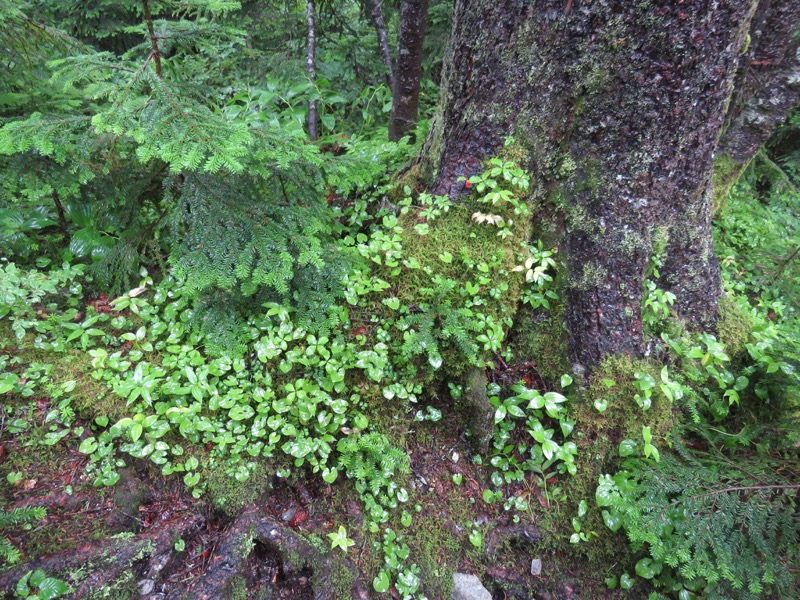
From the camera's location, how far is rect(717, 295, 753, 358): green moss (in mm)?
3199

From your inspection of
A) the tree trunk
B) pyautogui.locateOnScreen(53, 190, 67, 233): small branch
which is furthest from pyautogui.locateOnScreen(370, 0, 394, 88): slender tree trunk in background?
pyautogui.locateOnScreen(53, 190, 67, 233): small branch

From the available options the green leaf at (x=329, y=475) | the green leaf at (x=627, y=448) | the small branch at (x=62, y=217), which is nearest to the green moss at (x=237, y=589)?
the green leaf at (x=329, y=475)

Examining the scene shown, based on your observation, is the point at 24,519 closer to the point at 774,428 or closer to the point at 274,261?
the point at 274,261

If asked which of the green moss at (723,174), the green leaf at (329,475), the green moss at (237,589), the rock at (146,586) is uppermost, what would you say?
the green moss at (723,174)

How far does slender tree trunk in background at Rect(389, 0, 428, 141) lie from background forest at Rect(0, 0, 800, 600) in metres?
1.60

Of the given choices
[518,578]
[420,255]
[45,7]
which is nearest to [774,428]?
[518,578]

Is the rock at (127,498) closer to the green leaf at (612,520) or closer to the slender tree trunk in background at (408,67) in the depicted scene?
the green leaf at (612,520)

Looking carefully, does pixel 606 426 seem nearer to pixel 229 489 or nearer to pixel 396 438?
pixel 396 438

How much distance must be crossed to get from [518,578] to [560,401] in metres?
1.25

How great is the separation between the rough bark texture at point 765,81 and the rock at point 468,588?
4894 mm

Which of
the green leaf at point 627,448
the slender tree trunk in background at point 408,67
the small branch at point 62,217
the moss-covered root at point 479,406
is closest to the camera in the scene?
the green leaf at point 627,448

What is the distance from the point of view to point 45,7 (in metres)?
6.21

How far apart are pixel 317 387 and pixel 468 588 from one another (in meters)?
1.67

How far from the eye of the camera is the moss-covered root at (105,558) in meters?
2.01
